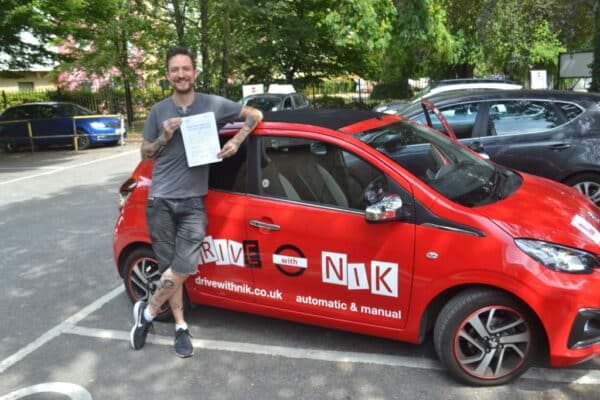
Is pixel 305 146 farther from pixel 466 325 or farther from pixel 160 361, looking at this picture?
pixel 160 361

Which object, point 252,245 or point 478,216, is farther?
point 252,245

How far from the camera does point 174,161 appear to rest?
3723 millimetres

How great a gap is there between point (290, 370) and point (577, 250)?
191cm

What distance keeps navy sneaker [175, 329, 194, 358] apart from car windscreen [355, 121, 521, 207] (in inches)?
73.7

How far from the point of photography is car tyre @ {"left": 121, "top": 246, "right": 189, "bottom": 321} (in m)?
4.36

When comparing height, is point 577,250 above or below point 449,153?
below

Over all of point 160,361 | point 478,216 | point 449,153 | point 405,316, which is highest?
point 449,153

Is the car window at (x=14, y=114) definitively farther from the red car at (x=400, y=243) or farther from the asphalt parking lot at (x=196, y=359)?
the red car at (x=400, y=243)

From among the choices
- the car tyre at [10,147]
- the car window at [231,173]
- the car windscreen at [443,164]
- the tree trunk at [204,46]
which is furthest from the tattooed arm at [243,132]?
the tree trunk at [204,46]

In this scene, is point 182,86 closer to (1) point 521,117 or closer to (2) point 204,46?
(1) point 521,117

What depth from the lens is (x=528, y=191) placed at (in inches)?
148

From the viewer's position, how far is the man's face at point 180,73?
3658 millimetres

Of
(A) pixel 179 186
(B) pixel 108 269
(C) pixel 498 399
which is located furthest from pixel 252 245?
(B) pixel 108 269

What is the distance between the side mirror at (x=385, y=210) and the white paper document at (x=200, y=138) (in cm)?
111
